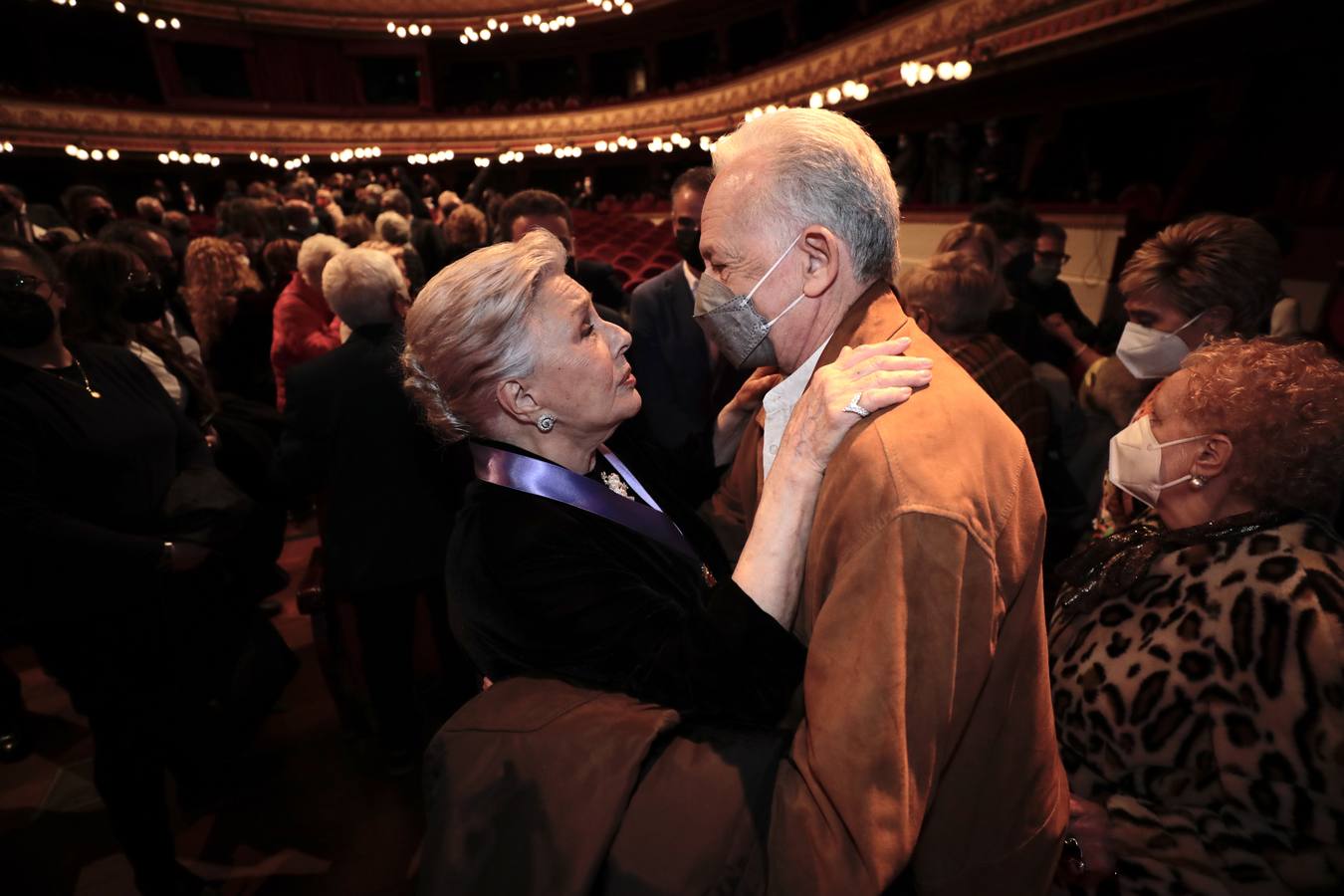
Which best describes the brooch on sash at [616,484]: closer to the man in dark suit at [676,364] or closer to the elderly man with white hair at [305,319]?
the man in dark suit at [676,364]

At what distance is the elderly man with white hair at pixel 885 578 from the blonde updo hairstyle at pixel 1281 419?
68 centimetres

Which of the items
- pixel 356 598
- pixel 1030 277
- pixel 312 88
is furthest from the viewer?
pixel 312 88

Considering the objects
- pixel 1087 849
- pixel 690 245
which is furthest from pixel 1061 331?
pixel 1087 849

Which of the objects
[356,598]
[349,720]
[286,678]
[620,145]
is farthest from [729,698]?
[620,145]

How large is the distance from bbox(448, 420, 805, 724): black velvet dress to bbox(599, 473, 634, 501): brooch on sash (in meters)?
0.17

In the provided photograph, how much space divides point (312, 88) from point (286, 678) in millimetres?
21770

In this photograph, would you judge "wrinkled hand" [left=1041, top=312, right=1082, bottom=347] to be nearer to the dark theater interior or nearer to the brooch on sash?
the dark theater interior

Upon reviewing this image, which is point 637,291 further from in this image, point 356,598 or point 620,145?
point 620,145

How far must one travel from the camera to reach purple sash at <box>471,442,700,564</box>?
1244 mm

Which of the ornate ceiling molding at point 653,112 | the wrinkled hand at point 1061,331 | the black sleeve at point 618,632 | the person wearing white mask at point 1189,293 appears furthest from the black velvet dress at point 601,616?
the ornate ceiling molding at point 653,112

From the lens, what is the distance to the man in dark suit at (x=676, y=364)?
273 cm

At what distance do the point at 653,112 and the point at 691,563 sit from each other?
60.2 feet

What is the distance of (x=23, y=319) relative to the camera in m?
1.63

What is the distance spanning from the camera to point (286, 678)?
235cm
